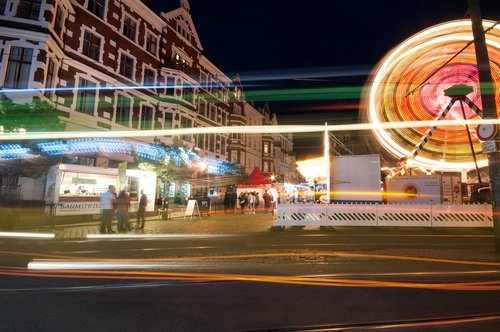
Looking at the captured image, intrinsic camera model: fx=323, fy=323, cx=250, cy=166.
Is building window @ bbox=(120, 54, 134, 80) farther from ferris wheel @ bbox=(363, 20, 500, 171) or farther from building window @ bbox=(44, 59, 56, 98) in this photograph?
ferris wheel @ bbox=(363, 20, 500, 171)

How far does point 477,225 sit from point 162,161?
20.2m

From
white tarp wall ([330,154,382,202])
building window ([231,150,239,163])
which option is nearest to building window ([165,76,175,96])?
building window ([231,150,239,163])

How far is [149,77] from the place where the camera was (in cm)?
3103

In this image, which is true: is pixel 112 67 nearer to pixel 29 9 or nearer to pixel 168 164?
pixel 29 9

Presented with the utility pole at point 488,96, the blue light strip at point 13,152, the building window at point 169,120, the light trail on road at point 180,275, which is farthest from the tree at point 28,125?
the utility pole at point 488,96

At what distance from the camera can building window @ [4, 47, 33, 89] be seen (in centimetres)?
1916

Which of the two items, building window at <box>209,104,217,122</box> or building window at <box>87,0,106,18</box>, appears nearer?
building window at <box>87,0,106,18</box>

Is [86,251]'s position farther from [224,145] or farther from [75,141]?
[224,145]

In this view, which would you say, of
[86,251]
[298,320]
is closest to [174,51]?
[86,251]

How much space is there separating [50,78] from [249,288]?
21.9 meters

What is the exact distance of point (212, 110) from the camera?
4244 cm

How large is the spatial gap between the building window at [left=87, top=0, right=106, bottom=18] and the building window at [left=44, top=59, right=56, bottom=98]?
22.4 feet

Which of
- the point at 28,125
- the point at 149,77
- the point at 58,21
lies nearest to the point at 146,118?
the point at 149,77

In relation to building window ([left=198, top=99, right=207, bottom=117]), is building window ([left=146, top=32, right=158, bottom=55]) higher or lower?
higher
